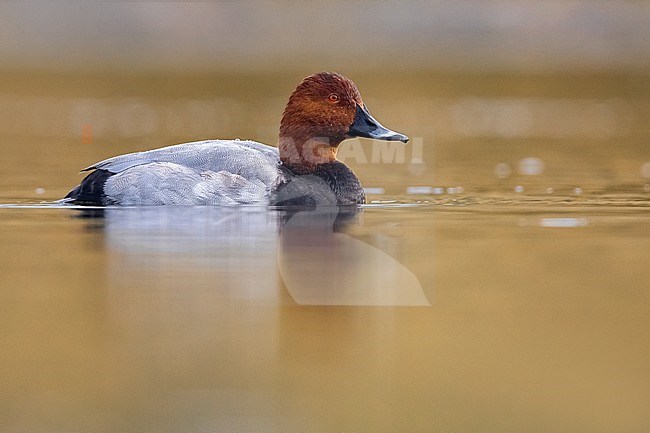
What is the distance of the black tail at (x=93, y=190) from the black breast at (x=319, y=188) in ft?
4.09

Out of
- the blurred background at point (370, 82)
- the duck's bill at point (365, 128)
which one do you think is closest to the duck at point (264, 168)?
the duck's bill at point (365, 128)

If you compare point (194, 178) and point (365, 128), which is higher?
point (365, 128)

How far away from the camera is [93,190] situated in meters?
9.73

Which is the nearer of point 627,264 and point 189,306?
point 189,306

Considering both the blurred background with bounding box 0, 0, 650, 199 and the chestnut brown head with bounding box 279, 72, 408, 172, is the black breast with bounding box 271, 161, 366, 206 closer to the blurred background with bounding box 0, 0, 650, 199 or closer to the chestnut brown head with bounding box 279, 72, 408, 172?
the chestnut brown head with bounding box 279, 72, 408, 172

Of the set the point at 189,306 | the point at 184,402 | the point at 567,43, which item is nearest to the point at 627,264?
the point at 189,306

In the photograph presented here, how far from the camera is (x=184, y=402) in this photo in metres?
5.21

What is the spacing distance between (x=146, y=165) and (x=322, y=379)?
450cm

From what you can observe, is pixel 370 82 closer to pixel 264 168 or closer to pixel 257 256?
pixel 264 168

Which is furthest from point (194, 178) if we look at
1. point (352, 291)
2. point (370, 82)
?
point (370, 82)

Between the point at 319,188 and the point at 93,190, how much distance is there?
5.45 ft

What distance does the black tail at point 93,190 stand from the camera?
383 inches

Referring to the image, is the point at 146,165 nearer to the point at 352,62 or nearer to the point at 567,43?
the point at 352,62

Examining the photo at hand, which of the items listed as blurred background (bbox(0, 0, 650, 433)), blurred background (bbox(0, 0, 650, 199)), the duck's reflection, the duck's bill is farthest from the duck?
blurred background (bbox(0, 0, 650, 199))
